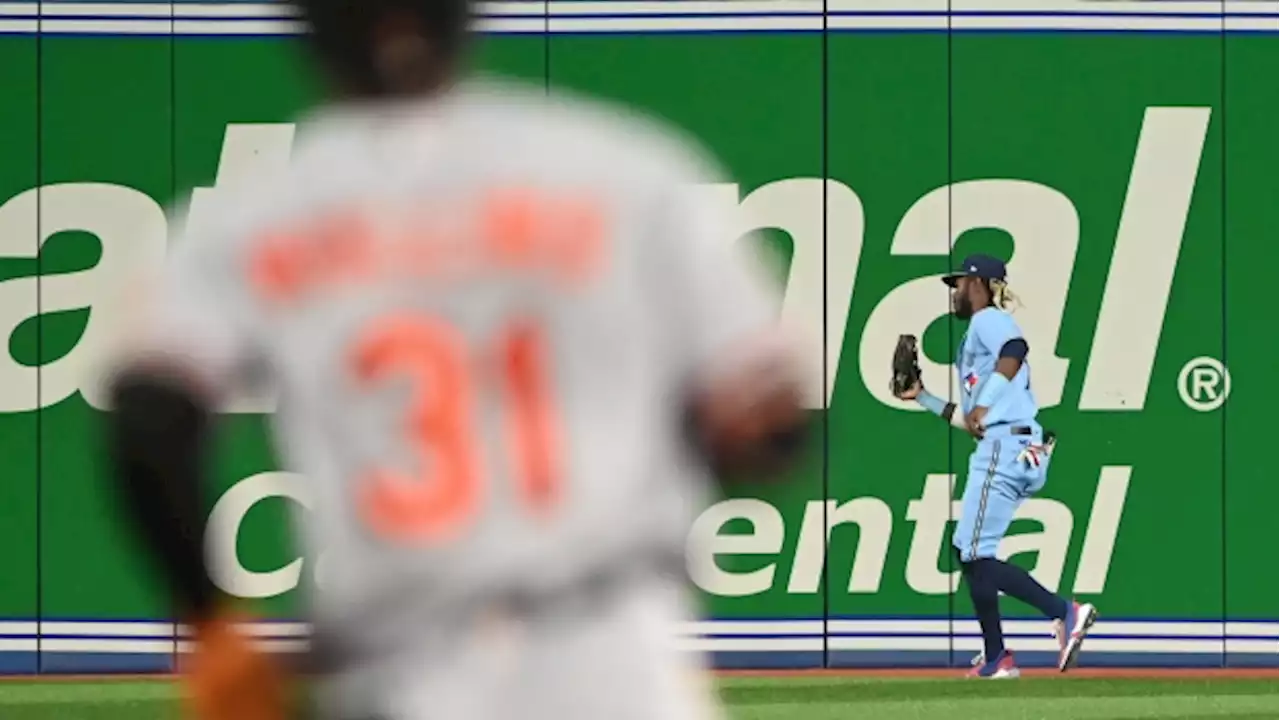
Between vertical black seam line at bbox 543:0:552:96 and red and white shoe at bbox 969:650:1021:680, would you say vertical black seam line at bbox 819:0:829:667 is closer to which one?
red and white shoe at bbox 969:650:1021:680

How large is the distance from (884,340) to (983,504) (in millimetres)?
1418

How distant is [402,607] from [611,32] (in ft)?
38.1

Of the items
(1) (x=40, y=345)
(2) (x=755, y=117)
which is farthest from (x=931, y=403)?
(1) (x=40, y=345)

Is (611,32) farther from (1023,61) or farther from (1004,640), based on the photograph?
(1004,640)

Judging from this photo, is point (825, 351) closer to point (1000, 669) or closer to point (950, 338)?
point (950, 338)

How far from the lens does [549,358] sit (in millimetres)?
2936

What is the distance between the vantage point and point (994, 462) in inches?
524

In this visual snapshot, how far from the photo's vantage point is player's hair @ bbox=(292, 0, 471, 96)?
3.02 meters

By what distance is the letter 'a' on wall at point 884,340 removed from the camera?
14320mm

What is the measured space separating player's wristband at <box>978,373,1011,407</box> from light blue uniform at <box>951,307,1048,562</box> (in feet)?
0.08

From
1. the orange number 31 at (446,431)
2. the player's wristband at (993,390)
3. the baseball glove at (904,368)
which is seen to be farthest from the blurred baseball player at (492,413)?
the baseball glove at (904,368)

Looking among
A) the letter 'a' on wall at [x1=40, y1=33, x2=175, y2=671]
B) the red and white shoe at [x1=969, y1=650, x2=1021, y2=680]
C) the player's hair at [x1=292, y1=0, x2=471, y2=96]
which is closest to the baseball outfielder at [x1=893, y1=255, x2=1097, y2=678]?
the red and white shoe at [x1=969, y1=650, x2=1021, y2=680]

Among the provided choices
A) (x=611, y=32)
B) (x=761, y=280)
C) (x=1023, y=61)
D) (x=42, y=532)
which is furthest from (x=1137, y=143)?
(x=761, y=280)

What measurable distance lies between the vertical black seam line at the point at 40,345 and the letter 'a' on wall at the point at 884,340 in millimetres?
3872
